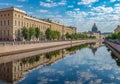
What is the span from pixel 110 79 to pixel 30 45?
3234cm

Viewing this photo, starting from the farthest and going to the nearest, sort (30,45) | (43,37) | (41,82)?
(43,37) → (30,45) → (41,82)

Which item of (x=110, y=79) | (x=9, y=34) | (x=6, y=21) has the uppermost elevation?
(x=6, y=21)

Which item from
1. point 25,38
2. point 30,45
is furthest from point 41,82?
point 25,38

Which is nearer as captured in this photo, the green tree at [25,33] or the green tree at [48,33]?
the green tree at [25,33]

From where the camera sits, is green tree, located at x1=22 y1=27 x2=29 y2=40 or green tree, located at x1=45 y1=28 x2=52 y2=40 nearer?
green tree, located at x1=22 y1=27 x2=29 y2=40

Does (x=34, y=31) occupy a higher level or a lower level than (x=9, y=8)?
lower

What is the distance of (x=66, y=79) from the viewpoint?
18.8 m

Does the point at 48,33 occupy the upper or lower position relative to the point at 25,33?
upper

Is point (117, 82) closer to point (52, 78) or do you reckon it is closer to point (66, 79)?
point (66, 79)

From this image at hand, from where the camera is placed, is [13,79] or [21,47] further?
[21,47]

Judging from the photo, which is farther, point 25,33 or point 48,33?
point 48,33

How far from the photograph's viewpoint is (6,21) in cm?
6956

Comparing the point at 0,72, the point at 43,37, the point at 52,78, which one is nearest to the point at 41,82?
the point at 52,78

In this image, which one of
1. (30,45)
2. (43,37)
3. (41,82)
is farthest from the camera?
(43,37)
